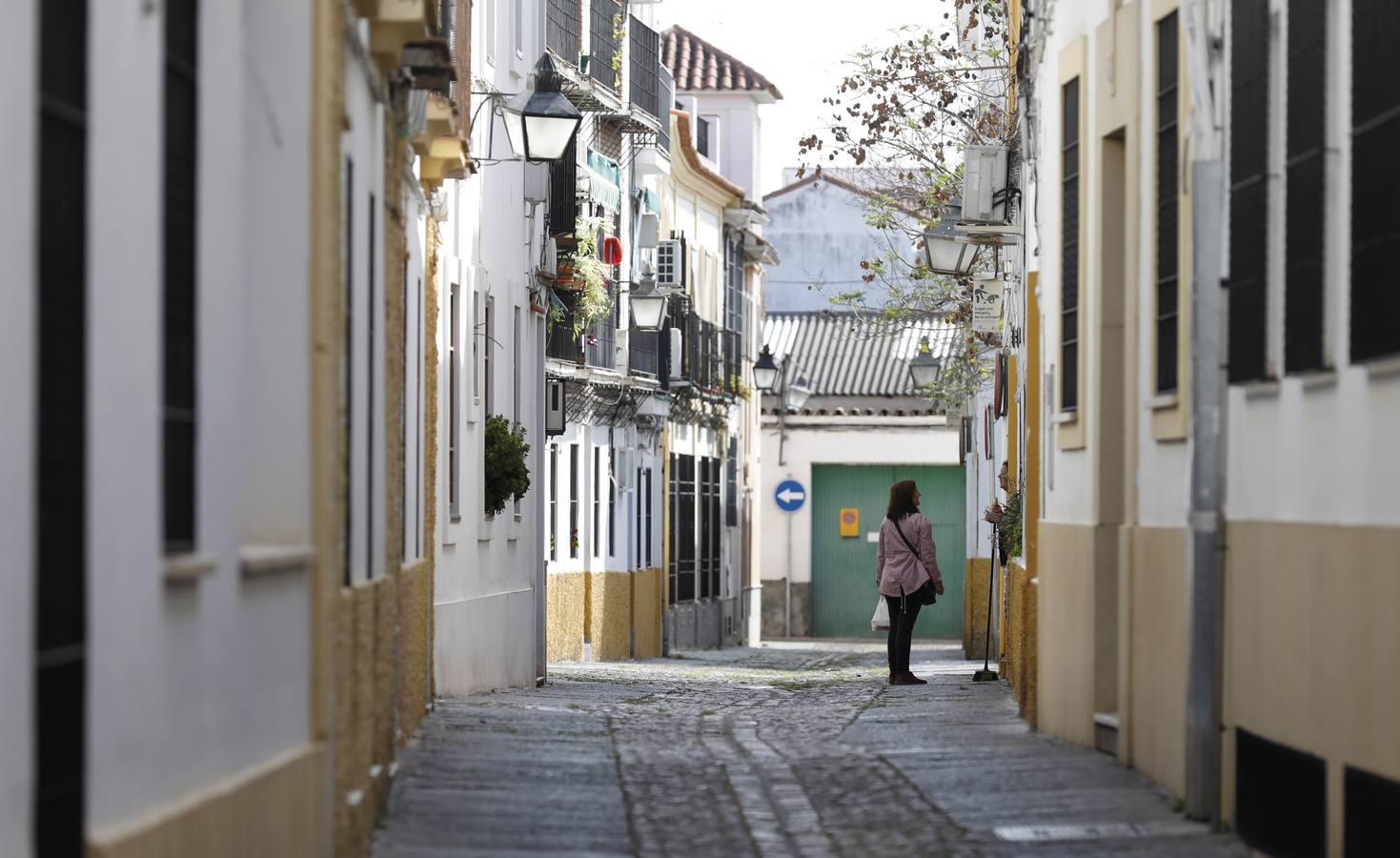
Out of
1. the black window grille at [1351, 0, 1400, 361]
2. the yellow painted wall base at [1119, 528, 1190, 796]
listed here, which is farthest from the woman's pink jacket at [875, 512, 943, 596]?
the black window grille at [1351, 0, 1400, 361]

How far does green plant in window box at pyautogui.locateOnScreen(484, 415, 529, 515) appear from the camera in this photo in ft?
69.6

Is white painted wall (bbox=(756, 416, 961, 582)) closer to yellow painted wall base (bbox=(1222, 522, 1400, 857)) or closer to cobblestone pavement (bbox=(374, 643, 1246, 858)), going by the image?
cobblestone pavement (bbox=(374, 643, 1246, 858))

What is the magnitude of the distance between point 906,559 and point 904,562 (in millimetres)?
40

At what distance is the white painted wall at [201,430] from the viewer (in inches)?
249

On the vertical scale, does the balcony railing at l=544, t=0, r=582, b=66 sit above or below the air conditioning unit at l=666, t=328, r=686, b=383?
above

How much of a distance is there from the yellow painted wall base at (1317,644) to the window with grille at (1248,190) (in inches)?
30.0

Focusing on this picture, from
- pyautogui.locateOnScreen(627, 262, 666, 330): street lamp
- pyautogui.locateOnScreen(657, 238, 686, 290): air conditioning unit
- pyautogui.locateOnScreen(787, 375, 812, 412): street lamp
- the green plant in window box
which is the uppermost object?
pyautogui.locateOnScreen(657, 238, 686, 290): air conditioning unit

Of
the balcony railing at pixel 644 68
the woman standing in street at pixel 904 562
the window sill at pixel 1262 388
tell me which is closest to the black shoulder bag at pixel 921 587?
the woman standing in street at pixel 904 562

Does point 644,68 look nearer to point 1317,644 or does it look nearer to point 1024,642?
point 1024,642

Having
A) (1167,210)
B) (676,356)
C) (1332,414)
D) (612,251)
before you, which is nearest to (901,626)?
(1167,210)

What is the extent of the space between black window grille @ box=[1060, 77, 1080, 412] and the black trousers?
20.0ft

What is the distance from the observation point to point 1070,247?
15016mm

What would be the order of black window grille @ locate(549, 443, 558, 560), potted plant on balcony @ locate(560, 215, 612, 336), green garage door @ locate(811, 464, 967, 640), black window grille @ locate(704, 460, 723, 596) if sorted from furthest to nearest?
green garage door @ locate(811, 464, 967, 640) < black window grille @ locate(704, 460, 723, 596) < black window grille @ locate(549, 443, 558, 560) < potted plant on balcony @ locate(560, 215, 612, 336)

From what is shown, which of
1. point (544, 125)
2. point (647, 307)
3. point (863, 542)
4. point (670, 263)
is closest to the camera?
point (544, 125)
